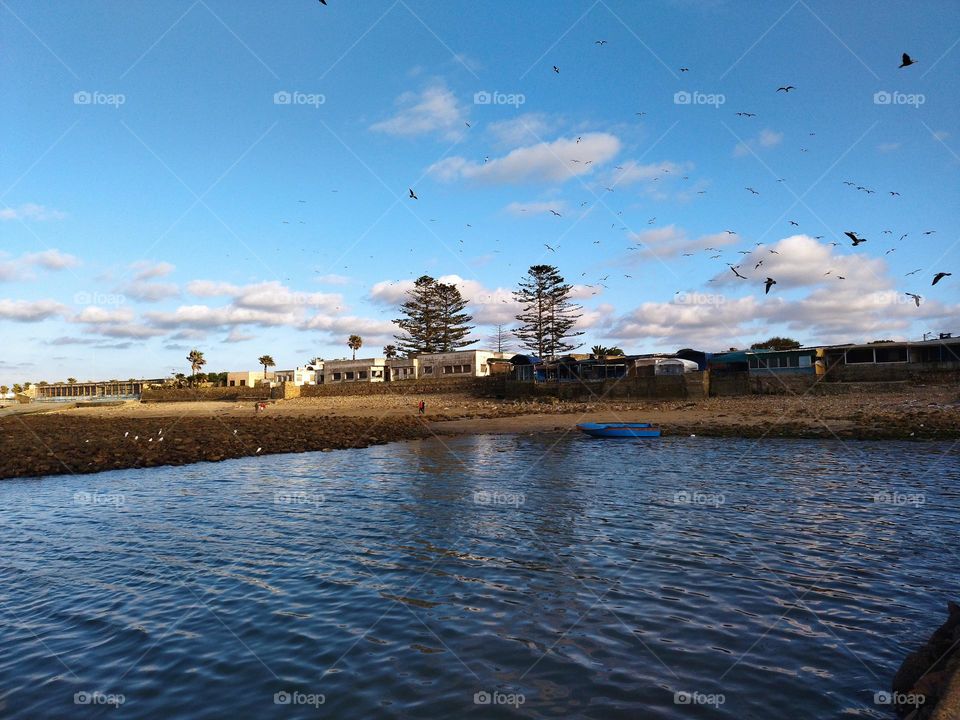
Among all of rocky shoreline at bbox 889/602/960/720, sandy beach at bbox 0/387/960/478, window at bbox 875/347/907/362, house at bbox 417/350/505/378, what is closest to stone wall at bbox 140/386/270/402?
house at bbox 417/350/505/378

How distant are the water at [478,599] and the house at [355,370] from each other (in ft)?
239

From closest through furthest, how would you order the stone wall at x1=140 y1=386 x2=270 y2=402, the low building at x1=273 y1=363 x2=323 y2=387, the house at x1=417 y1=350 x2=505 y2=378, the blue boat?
the blue boat < the house at x1=417 y1=350 x2=505 y2=378 < the stone wall at x1=140 y1=386 x2=270 y2=402 < the low building at x1=273 y1=363 x2=323 y2=387

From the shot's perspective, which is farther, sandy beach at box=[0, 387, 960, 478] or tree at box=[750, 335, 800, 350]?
tree at box=[750, 335, 800, 350]

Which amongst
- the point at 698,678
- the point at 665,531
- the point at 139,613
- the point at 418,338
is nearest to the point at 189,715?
the point at 139,613

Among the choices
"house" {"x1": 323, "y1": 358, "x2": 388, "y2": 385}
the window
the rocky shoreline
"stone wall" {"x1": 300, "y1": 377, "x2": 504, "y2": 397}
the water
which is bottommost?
the water

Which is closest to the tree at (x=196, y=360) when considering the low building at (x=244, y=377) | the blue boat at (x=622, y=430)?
the low building at (x=244, y=377)

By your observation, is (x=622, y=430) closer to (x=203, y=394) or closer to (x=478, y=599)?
(x=478, y=599)

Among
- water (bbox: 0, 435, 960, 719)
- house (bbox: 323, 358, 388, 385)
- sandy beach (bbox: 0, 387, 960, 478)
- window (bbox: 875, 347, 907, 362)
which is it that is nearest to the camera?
water (bbox: 0, 435, 960, 719)

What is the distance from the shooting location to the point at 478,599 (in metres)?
10.3

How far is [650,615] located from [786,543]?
6.06 meters

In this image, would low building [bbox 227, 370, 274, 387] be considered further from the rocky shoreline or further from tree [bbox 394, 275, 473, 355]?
the rocky shoreline

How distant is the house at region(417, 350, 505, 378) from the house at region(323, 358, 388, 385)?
23.1ft

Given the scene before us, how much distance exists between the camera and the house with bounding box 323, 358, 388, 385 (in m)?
94.3

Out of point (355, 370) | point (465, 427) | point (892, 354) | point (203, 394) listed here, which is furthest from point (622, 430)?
point (203, 394)
